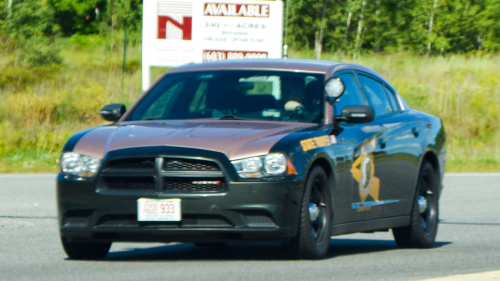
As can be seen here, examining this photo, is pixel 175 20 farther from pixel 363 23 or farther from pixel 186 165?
pixel 363 23

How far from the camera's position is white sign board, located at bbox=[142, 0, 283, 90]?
26.5m

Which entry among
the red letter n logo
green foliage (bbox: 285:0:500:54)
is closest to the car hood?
the red letter n logo

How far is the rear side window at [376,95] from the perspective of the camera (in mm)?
8984

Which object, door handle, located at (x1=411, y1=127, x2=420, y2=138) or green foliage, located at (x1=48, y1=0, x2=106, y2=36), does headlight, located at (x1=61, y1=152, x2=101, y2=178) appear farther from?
green foliage, located at (x1=48, y1=0, x2=106, y2=36)

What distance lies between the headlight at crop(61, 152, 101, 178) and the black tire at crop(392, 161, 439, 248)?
3.19m

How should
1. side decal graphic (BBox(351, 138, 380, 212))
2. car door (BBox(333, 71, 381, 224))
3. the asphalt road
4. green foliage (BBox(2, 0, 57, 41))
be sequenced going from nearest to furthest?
the asphalt road, car door (BBox(333, 71, 381, 224)), side decal graphic (BBox(351, 138, 380, 212)), green foliage (BBox(2, 0, 57, 41))

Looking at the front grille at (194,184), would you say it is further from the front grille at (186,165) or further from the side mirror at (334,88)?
the side mirror at (334,88)

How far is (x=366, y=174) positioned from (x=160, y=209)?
2.01 meters

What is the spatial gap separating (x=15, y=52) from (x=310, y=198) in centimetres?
2977

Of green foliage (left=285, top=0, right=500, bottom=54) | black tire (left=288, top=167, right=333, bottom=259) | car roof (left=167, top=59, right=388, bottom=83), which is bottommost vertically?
green foliage (left=285, top=0, right=500, bottom=54)

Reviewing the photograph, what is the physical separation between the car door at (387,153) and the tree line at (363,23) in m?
49.1

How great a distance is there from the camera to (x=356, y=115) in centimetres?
798

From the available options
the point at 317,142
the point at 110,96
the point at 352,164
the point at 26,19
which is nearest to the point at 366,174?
the point at 352,164

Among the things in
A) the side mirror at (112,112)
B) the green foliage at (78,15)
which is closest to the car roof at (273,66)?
the side mirror at (112,112)
